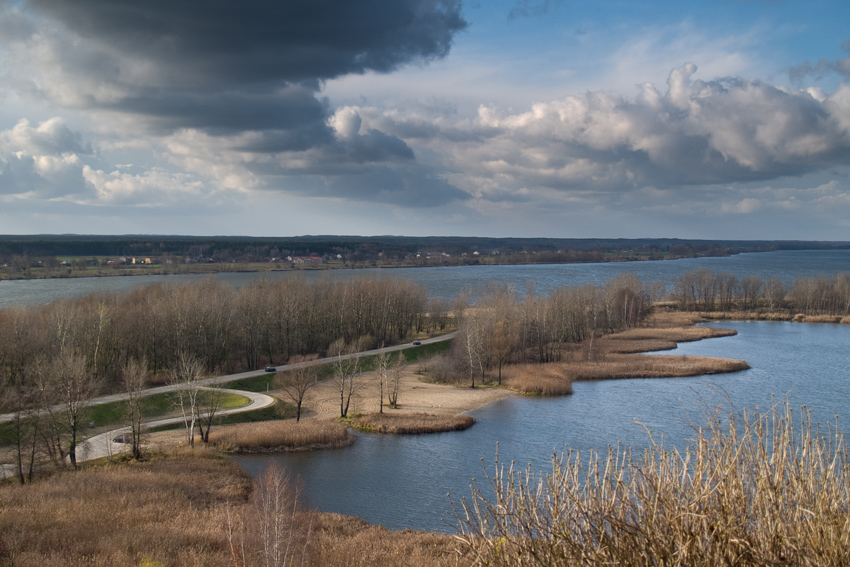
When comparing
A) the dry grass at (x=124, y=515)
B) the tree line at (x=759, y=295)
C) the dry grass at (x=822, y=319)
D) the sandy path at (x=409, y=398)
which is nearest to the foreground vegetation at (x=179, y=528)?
the dry grass at (x=124, y=515)

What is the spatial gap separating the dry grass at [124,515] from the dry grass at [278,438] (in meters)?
4.09

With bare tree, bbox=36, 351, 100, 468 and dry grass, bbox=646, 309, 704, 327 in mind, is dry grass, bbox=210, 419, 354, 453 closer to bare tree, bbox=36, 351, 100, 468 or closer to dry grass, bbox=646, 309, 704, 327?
bare tree, bbox=36, 351, 100, 468

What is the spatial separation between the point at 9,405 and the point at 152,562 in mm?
25801

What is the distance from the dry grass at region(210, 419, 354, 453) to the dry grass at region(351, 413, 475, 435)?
7.87ft

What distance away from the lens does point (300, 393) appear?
41.5 meters

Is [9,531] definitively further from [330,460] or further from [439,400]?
[439,400]

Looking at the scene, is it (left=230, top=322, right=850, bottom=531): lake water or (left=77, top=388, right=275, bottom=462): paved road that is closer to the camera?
(left=230, top=322, right=850, bottom=531): lake water

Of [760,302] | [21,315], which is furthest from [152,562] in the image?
[760,302]

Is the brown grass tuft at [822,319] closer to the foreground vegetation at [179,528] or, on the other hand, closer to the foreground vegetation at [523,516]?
the foreground vegetation at [523,516]

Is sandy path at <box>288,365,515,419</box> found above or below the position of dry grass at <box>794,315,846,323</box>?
below

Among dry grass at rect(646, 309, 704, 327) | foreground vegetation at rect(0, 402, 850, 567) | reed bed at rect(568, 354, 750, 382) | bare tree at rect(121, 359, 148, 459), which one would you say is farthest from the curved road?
dry grass at rect(646, 309, 704, 327)

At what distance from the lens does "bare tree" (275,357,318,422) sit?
42.0 m

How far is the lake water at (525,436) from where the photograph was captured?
27531mm

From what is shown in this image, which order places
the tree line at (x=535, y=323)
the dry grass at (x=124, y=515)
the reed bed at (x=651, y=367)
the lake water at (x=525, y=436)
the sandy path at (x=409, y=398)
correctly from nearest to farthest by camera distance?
1. the dry grass at (x=124, y=515)
2. the lake water at (x=525, y=436)
3. the sandy path at (x=409, y=398)
4. the reed bed at (x=651, y=367)
5. the tree line at (x=535, y=323)
